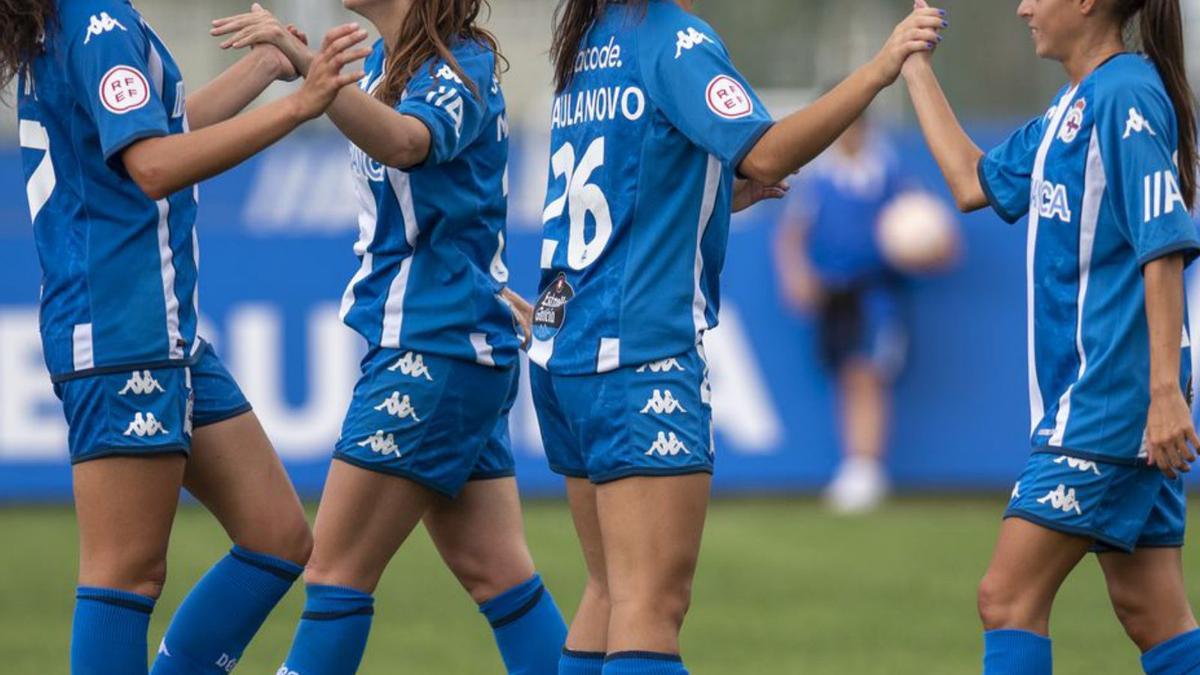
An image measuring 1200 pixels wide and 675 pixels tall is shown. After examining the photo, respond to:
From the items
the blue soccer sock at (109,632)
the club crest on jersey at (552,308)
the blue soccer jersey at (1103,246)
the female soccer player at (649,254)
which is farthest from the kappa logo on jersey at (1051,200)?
the blue soccer sock at (109,632)

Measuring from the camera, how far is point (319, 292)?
1083 cm

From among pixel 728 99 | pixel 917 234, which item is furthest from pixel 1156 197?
pixel 917 234

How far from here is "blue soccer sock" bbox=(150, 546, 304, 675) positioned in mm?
4789

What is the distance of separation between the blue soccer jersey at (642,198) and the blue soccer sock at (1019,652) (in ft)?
3.29

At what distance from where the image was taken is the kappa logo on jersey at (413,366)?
467 centimetres

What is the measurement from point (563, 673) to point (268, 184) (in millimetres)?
7016

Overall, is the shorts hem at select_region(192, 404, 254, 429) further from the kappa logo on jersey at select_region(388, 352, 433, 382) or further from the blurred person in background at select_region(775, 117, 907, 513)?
the blurred person in background at select_region(775, 117, 907, 513)

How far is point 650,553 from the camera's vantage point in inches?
162

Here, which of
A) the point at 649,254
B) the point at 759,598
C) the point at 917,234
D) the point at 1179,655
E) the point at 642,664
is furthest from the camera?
the point at 917,234

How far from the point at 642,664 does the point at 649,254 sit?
925mm

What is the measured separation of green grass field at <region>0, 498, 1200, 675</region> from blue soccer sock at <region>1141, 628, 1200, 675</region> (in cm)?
207

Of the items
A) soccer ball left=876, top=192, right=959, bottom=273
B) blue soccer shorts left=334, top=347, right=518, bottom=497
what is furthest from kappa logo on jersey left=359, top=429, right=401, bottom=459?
soccer ball left=876, top=192, right=959, bottom=273

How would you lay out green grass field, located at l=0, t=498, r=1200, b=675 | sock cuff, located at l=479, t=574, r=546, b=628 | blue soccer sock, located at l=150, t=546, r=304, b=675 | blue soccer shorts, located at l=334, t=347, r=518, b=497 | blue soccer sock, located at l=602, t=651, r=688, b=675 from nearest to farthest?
blue soccer sock, located at l=602, t=651, r=688, b=675, blue soccer shorts, located at l=334, t=347, r=518, b=497, blue soccer sock, located at l=150, t=546, r=304, b=675, sock cuff, located at l=479, t=574, r=546, b=628, green grass field, located at l=0, t=498, r=1200, b=675

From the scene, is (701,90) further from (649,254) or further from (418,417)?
(418,417)
